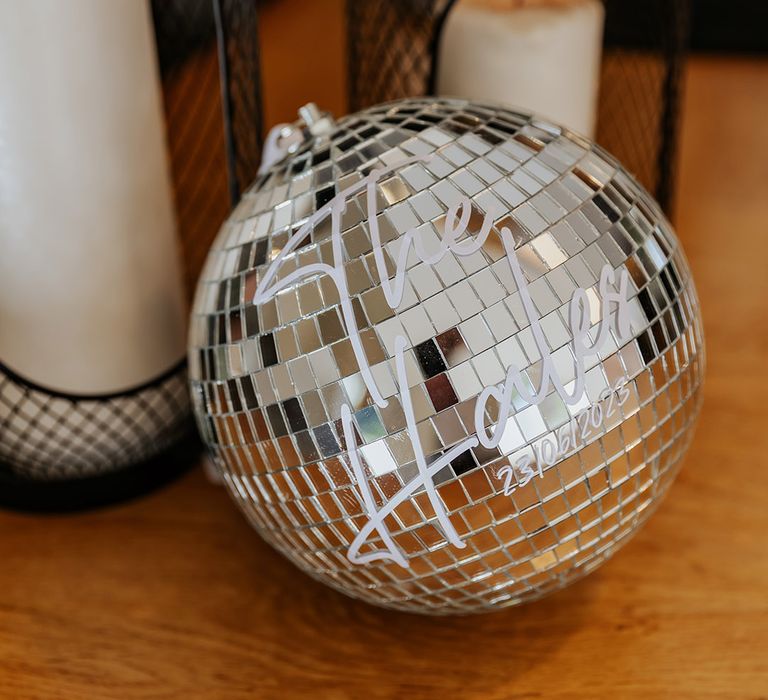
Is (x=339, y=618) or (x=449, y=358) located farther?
(x=339, y=618)

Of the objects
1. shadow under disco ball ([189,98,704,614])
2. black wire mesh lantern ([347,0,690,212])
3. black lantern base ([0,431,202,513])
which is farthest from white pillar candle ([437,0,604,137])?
black lantern base ([0,431,202,513])

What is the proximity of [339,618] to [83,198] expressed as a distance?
21 cm

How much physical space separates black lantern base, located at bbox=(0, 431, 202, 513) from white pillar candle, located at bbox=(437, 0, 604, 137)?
0.76 feet

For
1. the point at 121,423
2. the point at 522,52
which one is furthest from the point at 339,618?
the point at 522,52

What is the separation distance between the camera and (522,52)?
0.45 m

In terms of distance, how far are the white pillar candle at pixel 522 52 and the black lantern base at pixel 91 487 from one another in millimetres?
233

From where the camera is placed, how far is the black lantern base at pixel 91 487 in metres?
0.44

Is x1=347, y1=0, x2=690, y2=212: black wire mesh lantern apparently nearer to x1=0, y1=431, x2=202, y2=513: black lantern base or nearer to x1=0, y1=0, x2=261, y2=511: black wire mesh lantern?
x1=0, y1=0, x2=261, y2=511: black wire mesh lantern

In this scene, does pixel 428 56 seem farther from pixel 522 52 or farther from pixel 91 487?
pixel 91 487

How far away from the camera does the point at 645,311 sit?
0.32 meters

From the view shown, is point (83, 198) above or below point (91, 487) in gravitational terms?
above

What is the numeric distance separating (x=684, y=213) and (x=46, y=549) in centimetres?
49

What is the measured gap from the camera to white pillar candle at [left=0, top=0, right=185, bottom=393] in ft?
1.21

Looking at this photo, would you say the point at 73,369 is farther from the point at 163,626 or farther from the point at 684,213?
the point at 684,213
